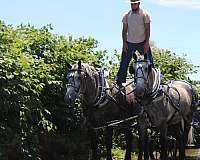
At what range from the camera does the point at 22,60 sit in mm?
9414

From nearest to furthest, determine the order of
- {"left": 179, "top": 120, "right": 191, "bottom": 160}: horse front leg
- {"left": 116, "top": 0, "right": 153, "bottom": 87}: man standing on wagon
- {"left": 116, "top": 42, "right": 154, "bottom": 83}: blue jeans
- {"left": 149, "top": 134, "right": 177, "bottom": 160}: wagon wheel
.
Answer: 1. {"left": 116, "top": 0, "right": 153, "bottom": 87}: man standing on wagon
2. {"left": 116, "top": 42, "right": 154, "bottom": 83}: blue jeans
3. {"left": 179, "top": 120, "right": 191, "bottom": 160}: horse front leg
4. {"left": 149, "top": 134, "right": 177, "bottom": 160}: wagon wheel

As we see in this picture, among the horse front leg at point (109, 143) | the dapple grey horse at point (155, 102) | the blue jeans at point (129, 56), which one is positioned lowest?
the horse front leg at point (109, 143)

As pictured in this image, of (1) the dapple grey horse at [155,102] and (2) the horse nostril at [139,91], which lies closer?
(2) the horse nostril at [139,91]

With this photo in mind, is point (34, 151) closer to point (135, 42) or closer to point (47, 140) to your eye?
point (47, 140)

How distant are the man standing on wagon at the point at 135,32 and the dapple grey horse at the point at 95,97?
0.79 meters

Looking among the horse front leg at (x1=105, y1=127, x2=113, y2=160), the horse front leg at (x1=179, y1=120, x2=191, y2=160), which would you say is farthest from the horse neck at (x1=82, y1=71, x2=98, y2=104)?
the horse front leg at (x1=179, y1=120, x2=191, y2=160)

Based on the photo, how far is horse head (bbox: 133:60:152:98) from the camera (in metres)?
8.89

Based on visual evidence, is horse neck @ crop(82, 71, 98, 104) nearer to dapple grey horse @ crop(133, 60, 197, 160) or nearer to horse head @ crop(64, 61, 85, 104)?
horse head @ crop(64, 61, 85, 104)

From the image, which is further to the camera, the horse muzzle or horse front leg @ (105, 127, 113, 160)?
horse front leg @ (105, 127, 113, 160)

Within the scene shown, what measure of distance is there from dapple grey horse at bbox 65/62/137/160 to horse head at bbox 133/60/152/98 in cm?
95

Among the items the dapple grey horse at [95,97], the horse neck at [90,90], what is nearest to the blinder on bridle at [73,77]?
the dapple grey horse at [95,97]

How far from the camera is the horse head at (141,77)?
29.2ft

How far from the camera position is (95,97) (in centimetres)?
961

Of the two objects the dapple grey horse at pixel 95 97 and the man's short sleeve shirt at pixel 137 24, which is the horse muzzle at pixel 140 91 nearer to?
the dapple grey horse at pixel 95 97
